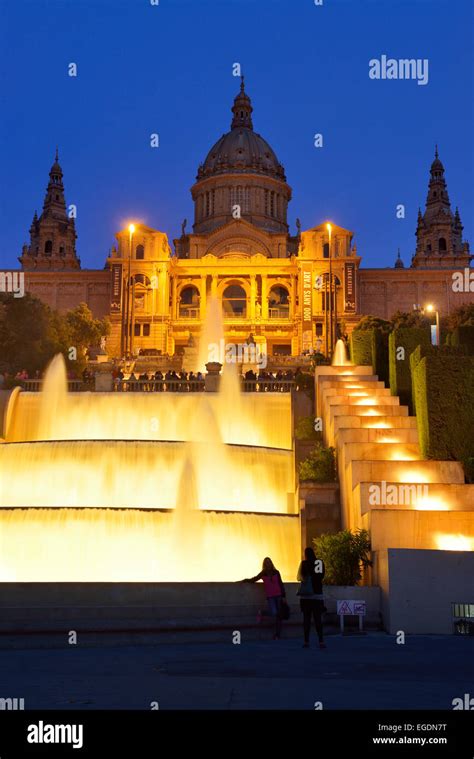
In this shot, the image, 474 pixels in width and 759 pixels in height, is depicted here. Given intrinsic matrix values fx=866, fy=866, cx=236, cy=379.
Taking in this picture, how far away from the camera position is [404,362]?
28.8 meters

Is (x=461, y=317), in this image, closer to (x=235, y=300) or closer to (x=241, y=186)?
(x=235, y=300)

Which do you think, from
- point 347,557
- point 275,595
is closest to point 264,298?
point 347,557

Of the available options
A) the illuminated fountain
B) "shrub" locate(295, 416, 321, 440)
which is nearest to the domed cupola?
the illuminated fountain

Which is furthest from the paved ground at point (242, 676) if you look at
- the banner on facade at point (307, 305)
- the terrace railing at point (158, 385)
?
the banner on facade at point (307, 305)

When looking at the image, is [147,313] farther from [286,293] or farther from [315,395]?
[315,395]

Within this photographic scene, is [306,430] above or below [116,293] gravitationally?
below

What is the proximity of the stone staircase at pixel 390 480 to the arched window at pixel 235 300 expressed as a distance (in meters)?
58.2

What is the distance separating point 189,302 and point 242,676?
83.3m

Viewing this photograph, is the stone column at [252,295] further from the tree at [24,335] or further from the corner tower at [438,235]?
the tree at [24,335]

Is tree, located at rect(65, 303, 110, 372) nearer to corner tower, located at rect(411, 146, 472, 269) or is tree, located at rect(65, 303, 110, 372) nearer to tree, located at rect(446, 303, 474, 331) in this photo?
tree, located at rect(446, 303, 474, 331)

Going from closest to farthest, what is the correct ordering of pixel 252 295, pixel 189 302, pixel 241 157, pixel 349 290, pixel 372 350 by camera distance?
pixel 372 350 < pixel 349 290 < pixel 252 295 < pixel 189 302 < pixel 241 157

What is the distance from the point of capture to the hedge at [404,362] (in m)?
28.4

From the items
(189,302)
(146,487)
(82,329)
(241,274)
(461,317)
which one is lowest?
(146,487)
